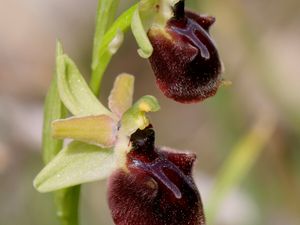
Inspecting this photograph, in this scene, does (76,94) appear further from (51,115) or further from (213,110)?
(213,110)

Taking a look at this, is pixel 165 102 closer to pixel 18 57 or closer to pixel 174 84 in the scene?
pixel 18 57

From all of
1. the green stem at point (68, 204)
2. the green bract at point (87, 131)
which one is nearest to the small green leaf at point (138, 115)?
the green bract at point (87, 131)

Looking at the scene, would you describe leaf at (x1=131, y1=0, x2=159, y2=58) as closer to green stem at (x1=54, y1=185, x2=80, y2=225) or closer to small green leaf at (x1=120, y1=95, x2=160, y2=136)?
small green leaf at (x1=120, y1=95, x2=160, y2=136)

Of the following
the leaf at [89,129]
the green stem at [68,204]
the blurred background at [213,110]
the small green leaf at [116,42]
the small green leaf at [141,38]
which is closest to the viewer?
the small green leaf at [141,38]

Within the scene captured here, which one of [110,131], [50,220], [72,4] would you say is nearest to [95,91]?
[110,131]

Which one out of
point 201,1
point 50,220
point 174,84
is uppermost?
point 201,1

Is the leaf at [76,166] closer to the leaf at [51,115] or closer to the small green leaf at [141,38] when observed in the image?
the leaf at [51,115]
